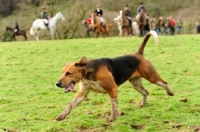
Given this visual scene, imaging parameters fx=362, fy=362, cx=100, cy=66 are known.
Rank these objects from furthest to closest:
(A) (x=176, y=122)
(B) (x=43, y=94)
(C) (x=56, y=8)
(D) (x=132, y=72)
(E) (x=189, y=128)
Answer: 1. (C) (x=56, y=8)
2. (B) (x=43, y=94)
3. (D) (x=132, y=72)
4. (A) (x=176, y=122)
5. (E) (x=189, y=128)

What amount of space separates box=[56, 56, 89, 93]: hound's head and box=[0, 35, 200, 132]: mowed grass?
2.79ft

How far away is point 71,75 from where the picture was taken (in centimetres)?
616

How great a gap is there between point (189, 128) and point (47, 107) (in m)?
3.24

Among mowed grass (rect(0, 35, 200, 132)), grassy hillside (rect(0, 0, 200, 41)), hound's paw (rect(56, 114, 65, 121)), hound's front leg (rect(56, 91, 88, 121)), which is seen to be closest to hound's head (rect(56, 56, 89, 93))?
hound's front leg (rect(56, 91, 88, 121))

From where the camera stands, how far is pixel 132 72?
288 inches

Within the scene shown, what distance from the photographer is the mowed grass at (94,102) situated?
6.54m

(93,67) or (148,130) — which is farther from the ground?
(93,67)

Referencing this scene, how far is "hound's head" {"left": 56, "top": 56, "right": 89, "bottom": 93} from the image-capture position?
6018mm

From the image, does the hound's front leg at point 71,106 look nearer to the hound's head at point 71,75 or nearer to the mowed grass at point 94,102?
the mowed grass at point 94,102

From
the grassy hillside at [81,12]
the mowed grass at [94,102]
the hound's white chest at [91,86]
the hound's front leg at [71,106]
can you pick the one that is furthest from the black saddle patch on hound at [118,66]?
the grassy hillside at [81,12]

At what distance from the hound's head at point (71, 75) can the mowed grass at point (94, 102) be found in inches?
33.5

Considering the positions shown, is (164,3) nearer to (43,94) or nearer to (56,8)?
(56,8)

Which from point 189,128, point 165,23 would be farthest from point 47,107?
point 165,23

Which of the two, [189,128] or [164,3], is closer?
[189,128]
